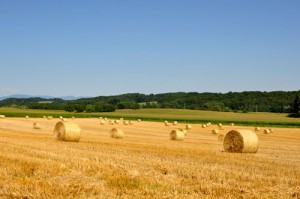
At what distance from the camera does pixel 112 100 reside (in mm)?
146000

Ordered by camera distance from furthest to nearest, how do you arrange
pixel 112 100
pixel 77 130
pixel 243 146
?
pixel 112 100
pixel 77 130
pixel 243 146

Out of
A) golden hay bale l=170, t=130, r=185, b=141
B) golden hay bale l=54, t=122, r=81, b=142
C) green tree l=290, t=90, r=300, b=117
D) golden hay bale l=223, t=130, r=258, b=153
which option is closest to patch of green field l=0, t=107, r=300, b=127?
green tree l=290, t=90, r=300, b=117

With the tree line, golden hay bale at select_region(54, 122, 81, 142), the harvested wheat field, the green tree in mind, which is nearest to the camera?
the harvested wheat field

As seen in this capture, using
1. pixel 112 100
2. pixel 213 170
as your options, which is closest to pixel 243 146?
pixel 213 170

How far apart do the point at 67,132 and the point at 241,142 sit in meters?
9.23

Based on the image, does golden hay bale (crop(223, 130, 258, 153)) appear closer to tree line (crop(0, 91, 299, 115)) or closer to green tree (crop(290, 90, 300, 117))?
green tree (crop(290, 90, 300, 117))

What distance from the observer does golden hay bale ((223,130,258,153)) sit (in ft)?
66.7

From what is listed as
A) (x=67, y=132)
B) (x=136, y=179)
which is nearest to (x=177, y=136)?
(x=67, y=132)

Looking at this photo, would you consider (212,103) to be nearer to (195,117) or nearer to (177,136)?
(195,117)

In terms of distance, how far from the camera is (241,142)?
20.4 meters

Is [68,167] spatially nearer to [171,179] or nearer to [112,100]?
[171,179]

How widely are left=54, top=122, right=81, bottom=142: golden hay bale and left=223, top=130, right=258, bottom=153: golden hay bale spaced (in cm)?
808

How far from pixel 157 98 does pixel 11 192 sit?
14217 cm

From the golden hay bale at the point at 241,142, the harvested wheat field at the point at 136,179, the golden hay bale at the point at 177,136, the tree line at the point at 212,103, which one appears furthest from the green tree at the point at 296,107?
the harvested wheat field at the point at 136,179
